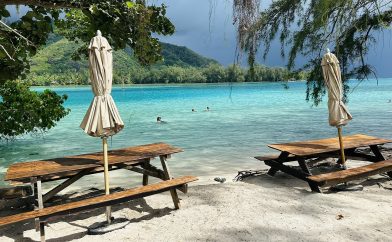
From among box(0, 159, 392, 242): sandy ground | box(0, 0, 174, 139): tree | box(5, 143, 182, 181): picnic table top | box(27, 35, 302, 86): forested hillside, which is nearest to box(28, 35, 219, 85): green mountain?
box(27, 35, 302, 86): forested hillside

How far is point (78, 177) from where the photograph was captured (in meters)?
5.03

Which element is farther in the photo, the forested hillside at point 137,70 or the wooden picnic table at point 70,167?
the forested hillside at point 137,70

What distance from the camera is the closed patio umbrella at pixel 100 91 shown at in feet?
14.6

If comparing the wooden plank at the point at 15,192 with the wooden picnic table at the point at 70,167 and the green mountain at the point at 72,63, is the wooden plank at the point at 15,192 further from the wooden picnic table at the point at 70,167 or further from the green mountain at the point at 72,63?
the green mountain at the point at 72,63

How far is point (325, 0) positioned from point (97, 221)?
4.87 m

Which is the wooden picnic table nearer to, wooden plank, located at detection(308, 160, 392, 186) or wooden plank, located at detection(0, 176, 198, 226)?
wooden plank, located at detection(0, 176, 198, 226)

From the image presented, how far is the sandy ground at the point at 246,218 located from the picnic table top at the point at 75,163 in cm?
82

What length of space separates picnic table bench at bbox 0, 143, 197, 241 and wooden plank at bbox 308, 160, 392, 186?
6.81 ft

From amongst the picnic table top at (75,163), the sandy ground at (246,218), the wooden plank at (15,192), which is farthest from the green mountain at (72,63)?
the wooden plank at (15,192)

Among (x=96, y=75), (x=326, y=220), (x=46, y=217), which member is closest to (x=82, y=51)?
(x=96, y=75)

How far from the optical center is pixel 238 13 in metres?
4.41

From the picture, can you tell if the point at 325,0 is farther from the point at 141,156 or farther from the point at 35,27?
the point at 35,27

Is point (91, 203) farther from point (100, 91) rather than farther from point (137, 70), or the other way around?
point (137, 70)

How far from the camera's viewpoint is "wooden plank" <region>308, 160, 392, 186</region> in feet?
18.0
